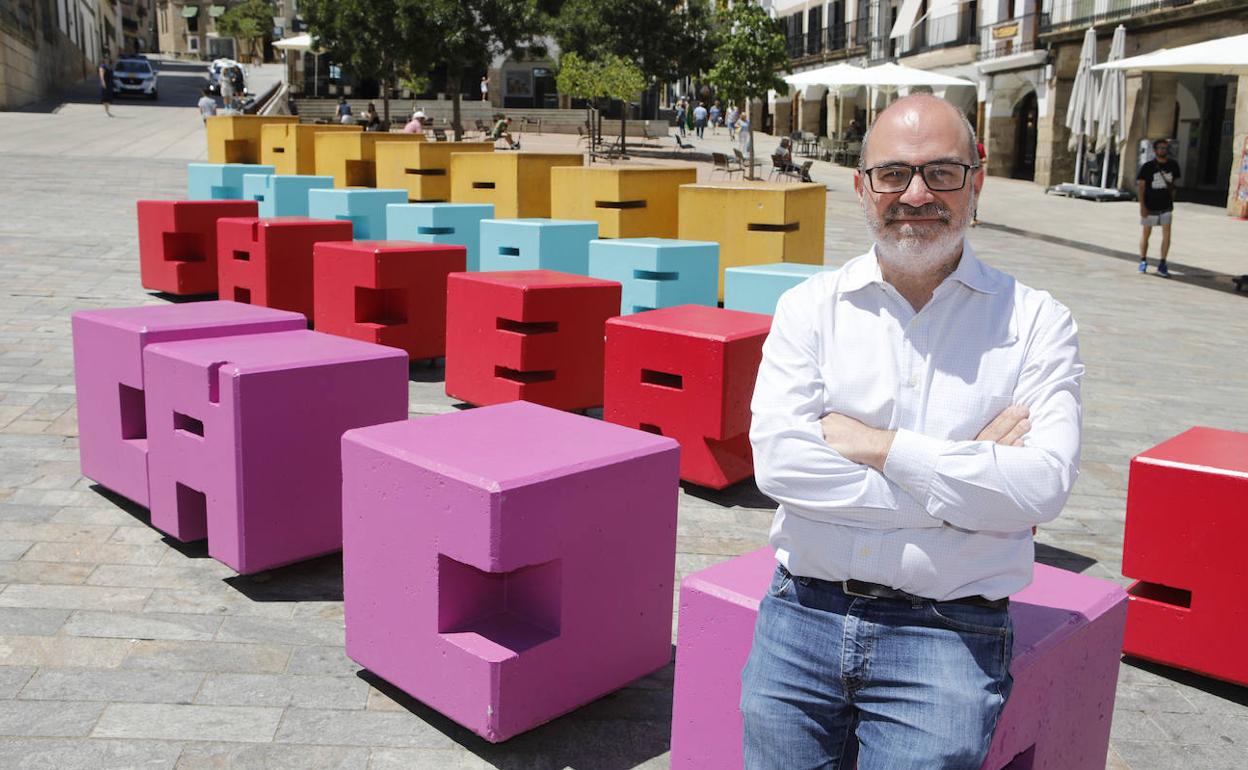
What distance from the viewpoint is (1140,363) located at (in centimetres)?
1002

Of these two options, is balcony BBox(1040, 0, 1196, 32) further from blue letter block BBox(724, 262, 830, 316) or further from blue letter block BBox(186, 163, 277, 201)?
blue letter block BBox(724, 262, 830, 316)

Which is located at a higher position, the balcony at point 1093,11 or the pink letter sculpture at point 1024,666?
the balcony at point 1093,11

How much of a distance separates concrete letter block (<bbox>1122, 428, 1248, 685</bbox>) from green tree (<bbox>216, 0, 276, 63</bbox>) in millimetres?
87127

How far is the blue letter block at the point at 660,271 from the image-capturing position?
8.76m

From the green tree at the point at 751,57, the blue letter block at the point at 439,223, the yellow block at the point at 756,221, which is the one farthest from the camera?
the green tree at the point at 751,57

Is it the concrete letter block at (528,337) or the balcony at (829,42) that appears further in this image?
the balcony at (829,42)

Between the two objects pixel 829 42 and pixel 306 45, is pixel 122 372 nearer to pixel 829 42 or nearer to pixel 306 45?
pixel 306 45

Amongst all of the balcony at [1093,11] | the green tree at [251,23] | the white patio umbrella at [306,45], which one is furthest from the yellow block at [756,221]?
the green tree at [251,23]

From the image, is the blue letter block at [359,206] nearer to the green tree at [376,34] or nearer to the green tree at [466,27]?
the green tree at [466,27]

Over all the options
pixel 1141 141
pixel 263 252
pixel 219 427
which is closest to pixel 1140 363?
pixel 263 252

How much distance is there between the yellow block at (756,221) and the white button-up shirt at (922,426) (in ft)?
24.7

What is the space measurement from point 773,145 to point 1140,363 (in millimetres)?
38430

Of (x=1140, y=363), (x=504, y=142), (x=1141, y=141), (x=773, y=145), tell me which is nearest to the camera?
(x=1140, y=363)

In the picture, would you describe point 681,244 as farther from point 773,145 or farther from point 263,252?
point 773,145
